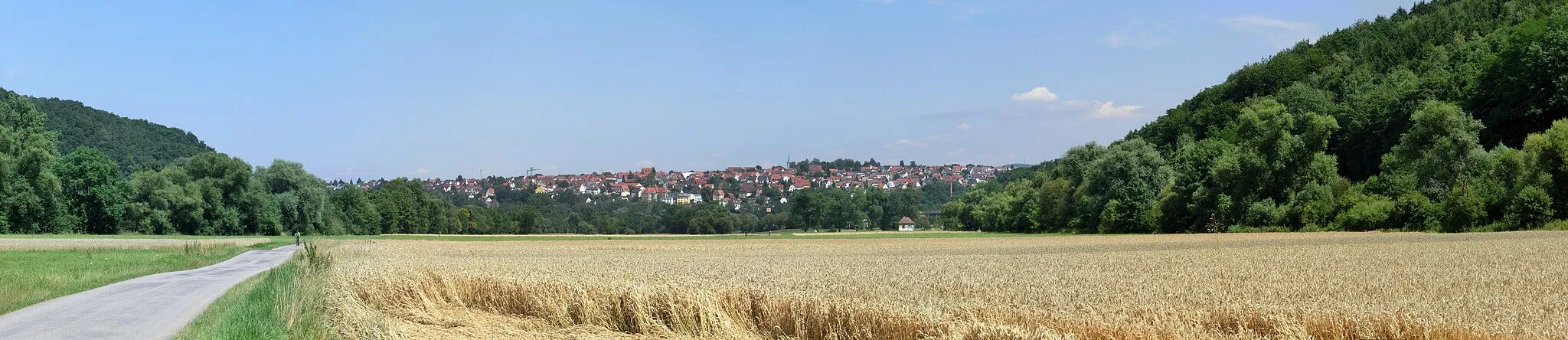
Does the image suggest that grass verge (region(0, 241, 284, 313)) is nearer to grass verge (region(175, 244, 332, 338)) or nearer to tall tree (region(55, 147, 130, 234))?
grass verge (region(175, 244, 332, 338))

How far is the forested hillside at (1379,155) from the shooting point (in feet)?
173

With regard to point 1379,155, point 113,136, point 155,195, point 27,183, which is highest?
point 113,136

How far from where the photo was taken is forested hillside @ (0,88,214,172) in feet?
490

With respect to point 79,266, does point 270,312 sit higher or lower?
lower

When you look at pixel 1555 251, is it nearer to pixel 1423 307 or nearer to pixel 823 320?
pixel 1423 307

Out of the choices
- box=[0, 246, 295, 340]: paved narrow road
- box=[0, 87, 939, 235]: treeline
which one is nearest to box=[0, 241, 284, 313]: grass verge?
box=[0, 246, 295, 340]: paved narrow road

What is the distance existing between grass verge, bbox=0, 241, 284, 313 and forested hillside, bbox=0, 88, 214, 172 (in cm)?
10315

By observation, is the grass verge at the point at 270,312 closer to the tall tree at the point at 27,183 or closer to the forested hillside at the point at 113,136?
the tall tree at the point at 27,183

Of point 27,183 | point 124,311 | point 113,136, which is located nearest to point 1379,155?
point 124,311

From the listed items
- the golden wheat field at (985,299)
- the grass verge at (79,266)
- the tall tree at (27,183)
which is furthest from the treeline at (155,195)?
the golden wheat field at (985,299)

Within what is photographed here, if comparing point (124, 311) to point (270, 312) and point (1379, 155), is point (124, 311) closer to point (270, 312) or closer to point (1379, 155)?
point (270, 312)

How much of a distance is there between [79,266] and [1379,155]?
80.8 meters

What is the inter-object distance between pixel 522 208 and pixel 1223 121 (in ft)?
391

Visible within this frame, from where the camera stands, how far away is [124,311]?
20.2 meters
